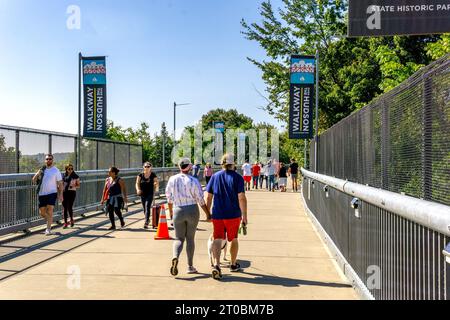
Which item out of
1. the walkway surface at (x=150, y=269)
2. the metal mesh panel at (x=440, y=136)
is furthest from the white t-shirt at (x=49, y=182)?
the metal mesh panel at (x=440, y=136)

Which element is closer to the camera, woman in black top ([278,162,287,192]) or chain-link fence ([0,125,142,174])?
chain-link fence ([0,125,142,174])

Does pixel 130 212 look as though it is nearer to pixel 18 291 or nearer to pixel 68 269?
pixel 68 269

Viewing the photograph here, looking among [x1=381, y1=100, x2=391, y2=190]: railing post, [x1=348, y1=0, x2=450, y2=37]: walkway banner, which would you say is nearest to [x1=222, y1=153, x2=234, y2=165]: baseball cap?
[x1=381, y1=100, x2=391, y2=190]: railing post

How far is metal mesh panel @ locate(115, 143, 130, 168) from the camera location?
24750mm

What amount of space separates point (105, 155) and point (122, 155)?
8.84 ft

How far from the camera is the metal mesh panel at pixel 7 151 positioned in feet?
43.7

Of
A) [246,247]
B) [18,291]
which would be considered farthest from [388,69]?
[18,291]

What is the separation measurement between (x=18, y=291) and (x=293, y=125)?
55.4ft

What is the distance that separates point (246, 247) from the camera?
11070 millimetres

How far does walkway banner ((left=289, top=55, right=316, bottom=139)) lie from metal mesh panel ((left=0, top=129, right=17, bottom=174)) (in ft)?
37.9

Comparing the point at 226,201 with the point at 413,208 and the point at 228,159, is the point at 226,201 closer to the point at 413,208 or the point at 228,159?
the point at 228,159

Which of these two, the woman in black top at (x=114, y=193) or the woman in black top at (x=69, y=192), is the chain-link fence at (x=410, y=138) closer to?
the woman in black top at (x=114, y=193)

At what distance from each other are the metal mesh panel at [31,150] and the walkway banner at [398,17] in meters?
8.34

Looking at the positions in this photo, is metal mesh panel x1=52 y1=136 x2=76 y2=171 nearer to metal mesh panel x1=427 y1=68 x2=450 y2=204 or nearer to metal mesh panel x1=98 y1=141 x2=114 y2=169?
metal mesh panel x1=98 y1=141 x2=114 y2=169
